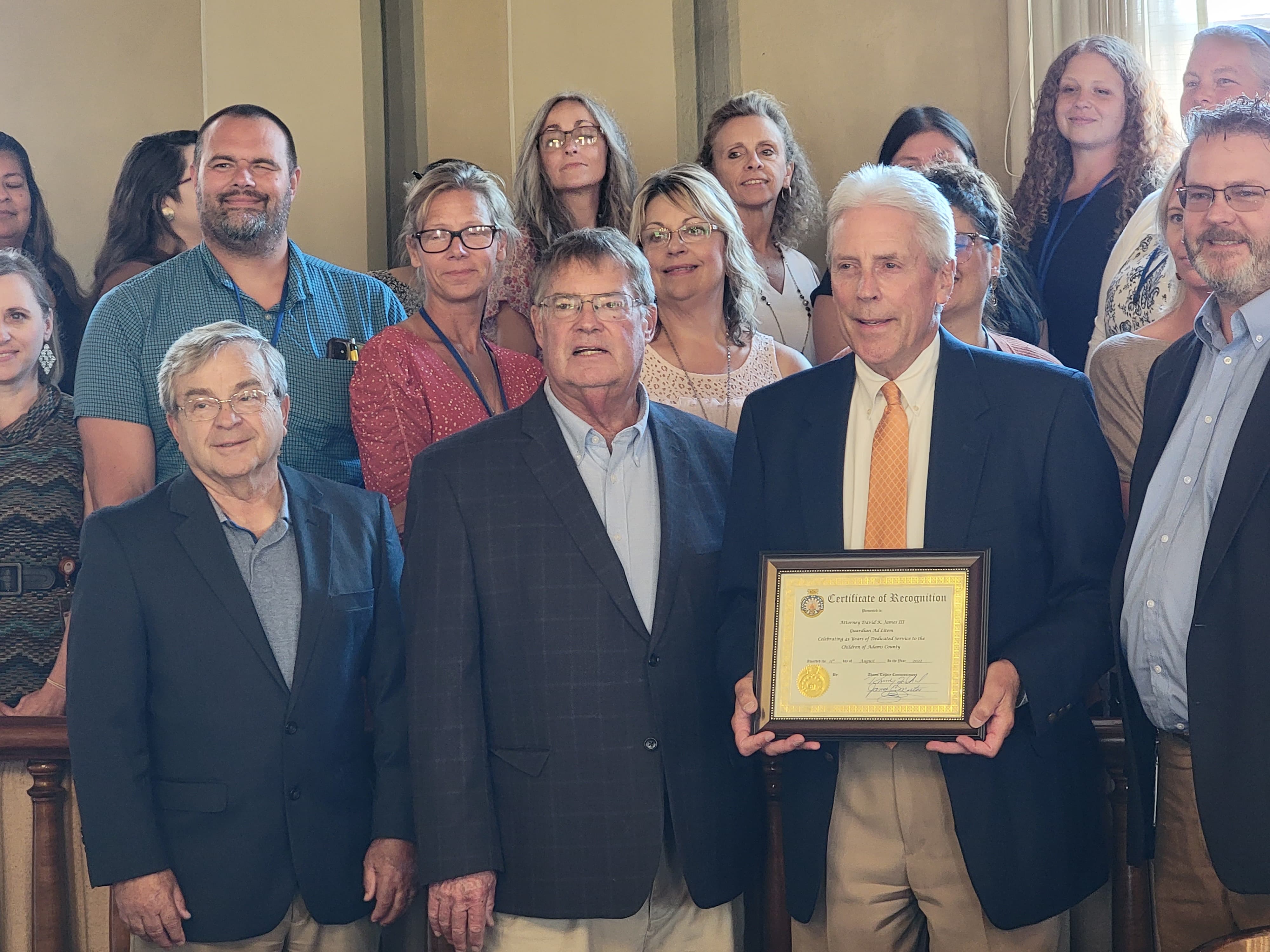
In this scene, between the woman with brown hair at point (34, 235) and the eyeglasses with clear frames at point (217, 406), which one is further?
the woman with brown hair at point (34, 235)

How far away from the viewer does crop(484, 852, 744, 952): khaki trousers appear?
8.48 ft

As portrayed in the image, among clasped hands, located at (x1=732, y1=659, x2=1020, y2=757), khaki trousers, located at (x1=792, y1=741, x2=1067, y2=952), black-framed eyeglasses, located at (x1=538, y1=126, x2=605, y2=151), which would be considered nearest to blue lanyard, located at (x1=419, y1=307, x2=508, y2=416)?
black-framed eyeglasses, located at (x1=538, y1=126, x2=605, y2=151)

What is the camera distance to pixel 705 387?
3.51 m

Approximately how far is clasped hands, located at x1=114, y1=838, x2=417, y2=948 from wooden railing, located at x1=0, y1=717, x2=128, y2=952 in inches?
9.5

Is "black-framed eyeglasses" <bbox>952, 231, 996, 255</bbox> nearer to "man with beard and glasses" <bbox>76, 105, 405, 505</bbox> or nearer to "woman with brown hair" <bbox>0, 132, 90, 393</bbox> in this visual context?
"man with beard and glasses" <bbox>76, 105, 405, 505</bbox>

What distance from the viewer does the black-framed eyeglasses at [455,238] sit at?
3498 millimetres

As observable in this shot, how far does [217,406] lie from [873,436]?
1236 millimetres

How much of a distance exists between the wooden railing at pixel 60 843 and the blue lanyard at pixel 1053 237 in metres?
1.85

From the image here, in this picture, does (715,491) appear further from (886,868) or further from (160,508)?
(160,508)

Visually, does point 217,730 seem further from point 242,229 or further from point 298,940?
point 242,229

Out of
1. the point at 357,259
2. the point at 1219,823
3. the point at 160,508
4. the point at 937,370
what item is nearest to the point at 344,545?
the point at 160,508

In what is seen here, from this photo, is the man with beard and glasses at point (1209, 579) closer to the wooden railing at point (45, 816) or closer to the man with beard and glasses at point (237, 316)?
the man with beard and glasses at point (237, 316)

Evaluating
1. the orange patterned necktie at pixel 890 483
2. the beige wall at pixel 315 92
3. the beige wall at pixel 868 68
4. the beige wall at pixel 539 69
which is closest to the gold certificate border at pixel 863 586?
the orange patterned necktie at pixel 890 483

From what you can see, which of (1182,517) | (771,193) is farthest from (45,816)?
(771,193)
